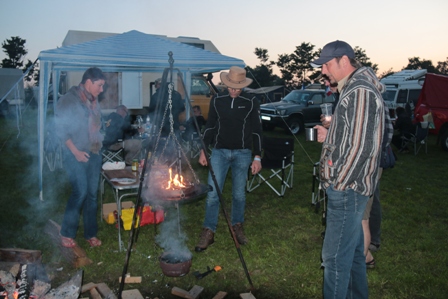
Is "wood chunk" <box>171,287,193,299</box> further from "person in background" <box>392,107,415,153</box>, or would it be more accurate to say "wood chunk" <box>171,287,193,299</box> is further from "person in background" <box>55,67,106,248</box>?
"person in background" <box>392,107,415,153</box>

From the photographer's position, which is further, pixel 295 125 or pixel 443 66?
pixel 443 66

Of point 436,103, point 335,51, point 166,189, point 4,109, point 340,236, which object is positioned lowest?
point 4,109

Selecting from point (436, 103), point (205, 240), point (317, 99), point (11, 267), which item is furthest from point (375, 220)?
point (317, 99)

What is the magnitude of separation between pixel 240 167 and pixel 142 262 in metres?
1.45

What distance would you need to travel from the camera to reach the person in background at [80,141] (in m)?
3.75

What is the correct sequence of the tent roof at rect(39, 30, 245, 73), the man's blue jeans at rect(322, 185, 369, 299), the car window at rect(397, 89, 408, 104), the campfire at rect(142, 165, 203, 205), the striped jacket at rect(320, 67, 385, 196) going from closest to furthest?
the striped jacket at rect(320, 67, 385, 196) < the man's blue jeans at rect(322, 185, 369, 299) < the campfire at rect(142, 165, 203, 205) < the tent roof at rect(39, 30, 245, 73) < the car window at rect(397, 89, 408, 104)

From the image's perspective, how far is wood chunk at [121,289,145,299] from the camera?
3.26 meters

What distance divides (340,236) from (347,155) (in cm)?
53

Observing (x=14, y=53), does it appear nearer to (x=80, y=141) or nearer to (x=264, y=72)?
(x=264, y=72)

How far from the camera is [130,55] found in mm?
6504

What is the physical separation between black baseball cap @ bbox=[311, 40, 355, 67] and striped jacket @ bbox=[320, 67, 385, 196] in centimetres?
15

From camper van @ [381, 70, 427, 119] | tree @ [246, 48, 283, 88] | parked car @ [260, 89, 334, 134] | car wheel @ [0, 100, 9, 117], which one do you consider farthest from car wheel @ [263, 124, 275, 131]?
tree @ [246, 48, 283, 88]

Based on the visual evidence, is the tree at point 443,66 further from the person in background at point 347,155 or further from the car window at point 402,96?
the person in background at point 347,155

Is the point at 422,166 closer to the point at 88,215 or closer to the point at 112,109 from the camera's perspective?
the point at 88,215
